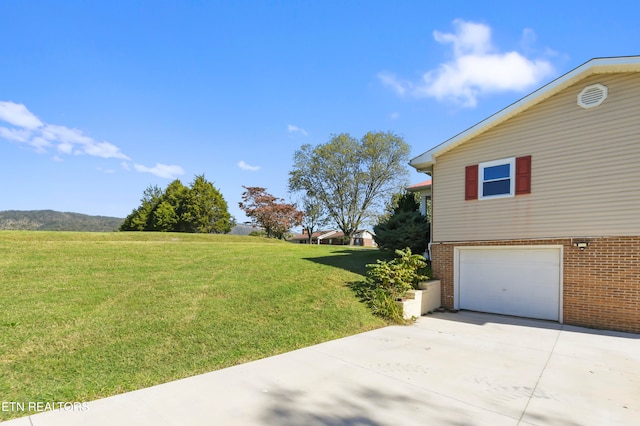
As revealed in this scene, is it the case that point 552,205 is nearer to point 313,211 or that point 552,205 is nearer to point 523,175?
point 523,175

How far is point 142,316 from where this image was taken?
224 inches

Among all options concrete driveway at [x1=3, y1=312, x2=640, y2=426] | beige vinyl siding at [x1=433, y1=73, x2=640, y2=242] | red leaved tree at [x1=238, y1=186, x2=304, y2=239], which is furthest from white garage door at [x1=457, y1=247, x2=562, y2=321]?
red leaved tree at [x1=238, y1=186, x2=304, y2=239]

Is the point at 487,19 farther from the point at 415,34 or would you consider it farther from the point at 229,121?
the point at 229,121

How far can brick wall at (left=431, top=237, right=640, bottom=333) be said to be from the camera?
23.2 ft

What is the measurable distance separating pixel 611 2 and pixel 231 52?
10722mm

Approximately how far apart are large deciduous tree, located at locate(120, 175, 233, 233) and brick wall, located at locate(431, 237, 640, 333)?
3183 cm

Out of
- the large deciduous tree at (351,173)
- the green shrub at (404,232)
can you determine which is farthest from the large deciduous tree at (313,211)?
the green shrub at (404,232)

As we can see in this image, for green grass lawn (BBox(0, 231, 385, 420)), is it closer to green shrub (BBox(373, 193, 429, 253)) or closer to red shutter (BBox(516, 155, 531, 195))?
green shrub (BBox(373, 193, 429, 253))

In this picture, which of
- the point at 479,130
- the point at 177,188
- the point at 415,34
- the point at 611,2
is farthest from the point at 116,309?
the point at 177,188

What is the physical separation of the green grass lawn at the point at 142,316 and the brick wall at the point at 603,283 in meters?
4.73

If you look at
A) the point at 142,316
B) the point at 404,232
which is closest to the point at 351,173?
the point at 404,232

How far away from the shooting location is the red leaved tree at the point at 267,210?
36.1 meters

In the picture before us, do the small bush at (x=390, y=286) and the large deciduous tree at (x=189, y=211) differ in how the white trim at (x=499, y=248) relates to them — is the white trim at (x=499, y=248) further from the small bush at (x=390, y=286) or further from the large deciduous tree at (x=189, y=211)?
the large deciduous tree at (x=189, y=211)

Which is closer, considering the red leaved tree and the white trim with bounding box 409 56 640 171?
the white trim with bounding box 409 56 640 171
